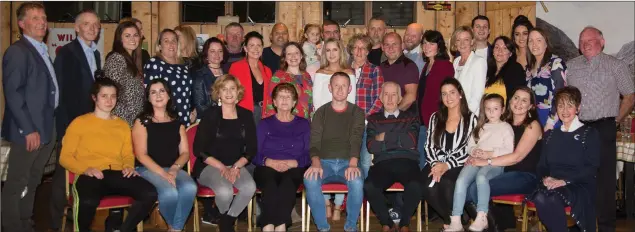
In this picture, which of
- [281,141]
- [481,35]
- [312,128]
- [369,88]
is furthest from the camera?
[481,35]

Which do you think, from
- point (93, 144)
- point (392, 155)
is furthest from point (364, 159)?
point (93, 144)

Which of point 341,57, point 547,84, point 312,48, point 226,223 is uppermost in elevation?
point 312,48

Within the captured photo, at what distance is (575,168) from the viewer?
4797mm

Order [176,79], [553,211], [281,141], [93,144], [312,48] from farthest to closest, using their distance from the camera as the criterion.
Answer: [312,48] < [176,79] < [281,141] < [93,144] < [553,211]

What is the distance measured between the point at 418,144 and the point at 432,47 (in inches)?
33.1

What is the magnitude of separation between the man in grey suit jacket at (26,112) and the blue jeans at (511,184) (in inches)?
122

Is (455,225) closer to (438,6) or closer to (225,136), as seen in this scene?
(225,136)

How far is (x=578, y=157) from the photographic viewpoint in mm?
4789

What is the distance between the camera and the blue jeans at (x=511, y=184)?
16.0 feet

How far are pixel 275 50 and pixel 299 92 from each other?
3.43 ft

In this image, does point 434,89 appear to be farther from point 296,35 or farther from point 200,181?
point 296,35

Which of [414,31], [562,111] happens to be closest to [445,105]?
[562,111]

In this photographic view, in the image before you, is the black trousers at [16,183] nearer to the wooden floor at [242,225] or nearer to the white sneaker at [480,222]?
the wooden floor at [242,225]

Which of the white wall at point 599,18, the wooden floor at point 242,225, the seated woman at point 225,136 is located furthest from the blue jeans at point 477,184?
the white wall at point 599,18
